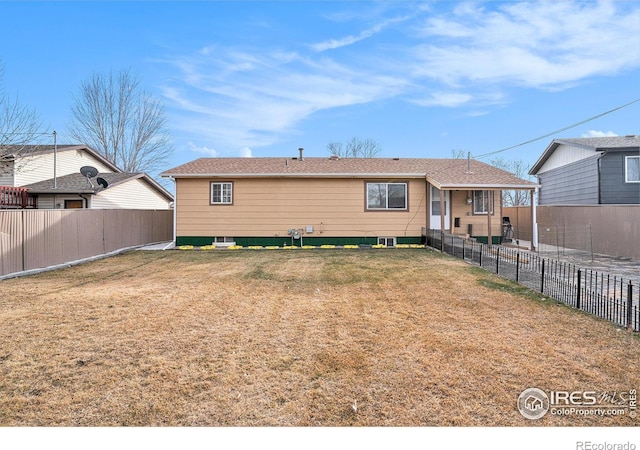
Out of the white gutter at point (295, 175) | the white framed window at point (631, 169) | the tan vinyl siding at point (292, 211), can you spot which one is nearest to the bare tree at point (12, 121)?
the white gutter at point (295, 175)

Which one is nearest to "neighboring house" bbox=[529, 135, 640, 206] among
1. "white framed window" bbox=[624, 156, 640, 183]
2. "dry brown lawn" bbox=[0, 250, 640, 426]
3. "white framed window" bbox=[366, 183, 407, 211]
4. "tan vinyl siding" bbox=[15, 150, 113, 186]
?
"white framed window" bbox=[624, 156, 640, 183]

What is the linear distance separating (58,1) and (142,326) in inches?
446

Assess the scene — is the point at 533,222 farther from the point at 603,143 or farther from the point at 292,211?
the point at 292,211

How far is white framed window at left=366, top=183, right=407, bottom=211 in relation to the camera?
13.9m

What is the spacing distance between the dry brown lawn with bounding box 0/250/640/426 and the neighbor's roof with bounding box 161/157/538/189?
733 centimetres

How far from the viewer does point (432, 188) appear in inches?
550

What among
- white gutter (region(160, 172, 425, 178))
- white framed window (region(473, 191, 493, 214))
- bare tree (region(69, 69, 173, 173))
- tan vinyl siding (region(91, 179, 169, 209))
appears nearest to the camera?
white gutter (region(160, 172, 425, 178))

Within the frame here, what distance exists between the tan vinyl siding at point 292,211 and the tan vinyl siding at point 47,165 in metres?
8.21

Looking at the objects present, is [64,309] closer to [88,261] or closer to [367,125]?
[88,261]

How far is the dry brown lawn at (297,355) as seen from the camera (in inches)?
97.1

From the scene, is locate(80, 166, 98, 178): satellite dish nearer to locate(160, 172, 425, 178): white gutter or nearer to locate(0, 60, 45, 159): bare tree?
locate(0, 60, 45, 159): bare tree

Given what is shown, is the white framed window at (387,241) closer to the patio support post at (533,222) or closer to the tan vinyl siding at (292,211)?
the tan vinyl siding at (292,211)

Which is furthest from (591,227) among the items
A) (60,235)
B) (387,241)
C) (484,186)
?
(60,235)

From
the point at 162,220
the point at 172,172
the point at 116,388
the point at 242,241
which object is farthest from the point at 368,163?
the point at 116,388
